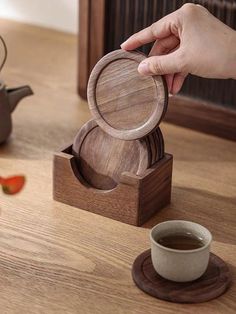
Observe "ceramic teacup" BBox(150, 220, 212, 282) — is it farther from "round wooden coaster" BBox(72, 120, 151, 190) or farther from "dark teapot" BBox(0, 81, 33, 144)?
"dark teapot" BBox(0, 81, 33, 144)

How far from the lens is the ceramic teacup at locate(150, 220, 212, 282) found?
1136 millimetres

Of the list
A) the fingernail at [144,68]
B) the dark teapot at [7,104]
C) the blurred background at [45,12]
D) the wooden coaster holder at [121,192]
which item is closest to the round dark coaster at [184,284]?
the wooden coaster holder at [121,192]

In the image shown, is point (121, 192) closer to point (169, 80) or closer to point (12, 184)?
point (169, 80)

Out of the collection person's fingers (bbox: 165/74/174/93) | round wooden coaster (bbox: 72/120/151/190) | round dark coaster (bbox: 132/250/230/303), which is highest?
person's fingers (bbox: 165/74/174/93)

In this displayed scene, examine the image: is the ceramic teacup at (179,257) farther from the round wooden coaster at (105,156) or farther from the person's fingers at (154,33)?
the person's fingers at (154,33)

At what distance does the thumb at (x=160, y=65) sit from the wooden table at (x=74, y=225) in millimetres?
261

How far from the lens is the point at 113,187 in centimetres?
136

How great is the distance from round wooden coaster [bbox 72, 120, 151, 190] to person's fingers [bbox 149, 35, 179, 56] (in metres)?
0.16

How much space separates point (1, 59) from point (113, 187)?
1.17ft

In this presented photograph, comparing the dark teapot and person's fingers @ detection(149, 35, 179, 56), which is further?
the dark teapot

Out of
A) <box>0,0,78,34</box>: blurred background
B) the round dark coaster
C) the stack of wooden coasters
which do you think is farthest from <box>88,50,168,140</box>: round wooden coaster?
<box>0,0,78,34</box>: blurred background

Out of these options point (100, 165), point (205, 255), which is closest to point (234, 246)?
point (205, 255)

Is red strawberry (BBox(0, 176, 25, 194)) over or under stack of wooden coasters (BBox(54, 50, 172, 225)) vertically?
over

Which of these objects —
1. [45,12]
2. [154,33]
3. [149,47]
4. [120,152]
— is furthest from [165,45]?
[45,12]
